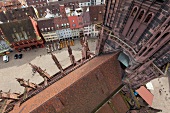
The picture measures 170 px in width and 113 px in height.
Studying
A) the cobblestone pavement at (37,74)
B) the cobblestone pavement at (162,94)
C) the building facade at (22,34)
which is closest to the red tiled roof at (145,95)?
the cobblestone pavement at (162,94)

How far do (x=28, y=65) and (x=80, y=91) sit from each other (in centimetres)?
3473

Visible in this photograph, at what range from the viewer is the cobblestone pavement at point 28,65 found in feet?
136

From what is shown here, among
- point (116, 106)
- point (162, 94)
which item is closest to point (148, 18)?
point (116, 106)

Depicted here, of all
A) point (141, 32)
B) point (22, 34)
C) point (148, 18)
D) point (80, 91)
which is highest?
point (148, 18)

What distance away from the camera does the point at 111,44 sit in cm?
1969

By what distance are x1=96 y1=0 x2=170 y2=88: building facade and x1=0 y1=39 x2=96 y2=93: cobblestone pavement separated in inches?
1171

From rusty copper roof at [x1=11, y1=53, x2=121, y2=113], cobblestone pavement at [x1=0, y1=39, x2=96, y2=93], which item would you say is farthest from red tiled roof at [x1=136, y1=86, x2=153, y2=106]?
cobblestone pavement at [x1=0, y1=39, x2=96, y2=93]

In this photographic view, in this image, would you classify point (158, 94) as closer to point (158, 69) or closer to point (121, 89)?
point (121, 89)

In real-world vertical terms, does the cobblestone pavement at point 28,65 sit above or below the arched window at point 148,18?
below

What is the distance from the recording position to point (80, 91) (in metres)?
17.1

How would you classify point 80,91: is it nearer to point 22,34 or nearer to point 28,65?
point 28,65

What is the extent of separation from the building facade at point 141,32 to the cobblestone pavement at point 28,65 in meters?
29.8

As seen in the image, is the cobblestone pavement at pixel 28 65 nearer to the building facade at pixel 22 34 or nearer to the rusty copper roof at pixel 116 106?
the building facade at pixel 22 34

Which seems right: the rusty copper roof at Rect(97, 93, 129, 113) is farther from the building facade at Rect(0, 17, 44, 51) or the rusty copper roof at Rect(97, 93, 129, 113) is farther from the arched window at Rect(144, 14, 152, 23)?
the building facade at Rect(0, 17, 44, 51)
